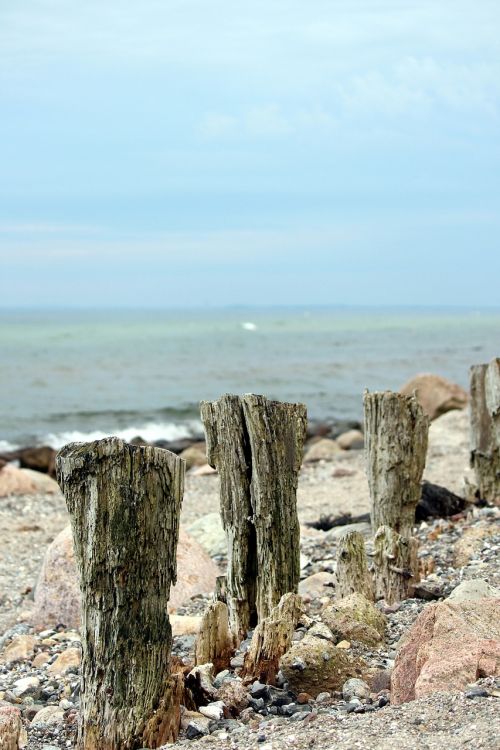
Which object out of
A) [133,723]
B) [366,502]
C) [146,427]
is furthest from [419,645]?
[146,427]

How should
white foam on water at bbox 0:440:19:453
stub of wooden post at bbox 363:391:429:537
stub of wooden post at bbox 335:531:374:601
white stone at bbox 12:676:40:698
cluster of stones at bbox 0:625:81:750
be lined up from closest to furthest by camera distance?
cluster of stones at bbox 0:625:81:750
white stone at bbox 12:676:40:698
stub of wooden post at bbox 335:531:374:601
stub of wooden post at bbox 363:391:429:537
white foam on water at bbox 0:440:19:453

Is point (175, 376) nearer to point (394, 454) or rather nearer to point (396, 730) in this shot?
point (394, 454)

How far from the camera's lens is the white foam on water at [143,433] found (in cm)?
2784

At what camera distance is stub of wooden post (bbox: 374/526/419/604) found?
288 inches

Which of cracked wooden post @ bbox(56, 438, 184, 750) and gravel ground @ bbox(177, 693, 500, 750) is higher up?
cracked wooden post @ bbox(56, 438, 184, 750)

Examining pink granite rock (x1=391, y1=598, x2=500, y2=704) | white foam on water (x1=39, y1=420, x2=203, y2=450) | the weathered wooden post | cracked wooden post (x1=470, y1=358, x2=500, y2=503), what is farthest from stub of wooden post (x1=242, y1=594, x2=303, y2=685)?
white foam on water (x1=39, y1=420, x2=203, y2=450)

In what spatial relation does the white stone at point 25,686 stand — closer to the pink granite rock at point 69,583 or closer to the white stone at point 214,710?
the pink granite rock at point 69,583

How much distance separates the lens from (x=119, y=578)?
4707mm

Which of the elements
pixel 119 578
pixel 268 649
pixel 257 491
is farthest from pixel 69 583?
pixel 119 578

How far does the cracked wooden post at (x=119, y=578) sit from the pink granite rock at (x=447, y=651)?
1.40 metres

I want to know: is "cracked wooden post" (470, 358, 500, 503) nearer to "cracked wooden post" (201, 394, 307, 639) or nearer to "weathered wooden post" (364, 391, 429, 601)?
"weathered wooden post" (364, 391, 429, 601)

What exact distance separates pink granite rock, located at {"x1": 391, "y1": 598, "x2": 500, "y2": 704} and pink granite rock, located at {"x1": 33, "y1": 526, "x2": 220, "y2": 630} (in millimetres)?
3607

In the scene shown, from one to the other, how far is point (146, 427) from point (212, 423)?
23093 millimetres

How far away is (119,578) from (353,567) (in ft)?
9.64
